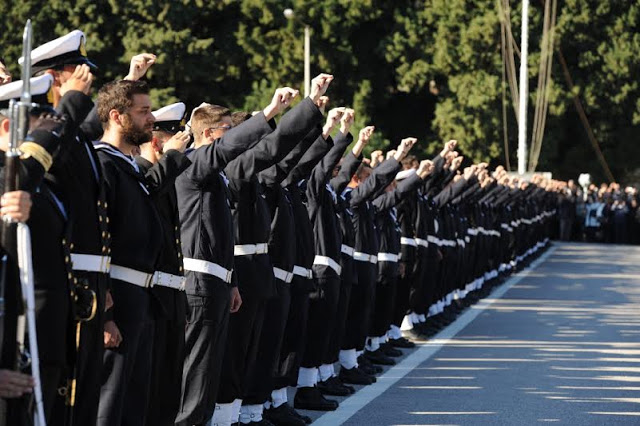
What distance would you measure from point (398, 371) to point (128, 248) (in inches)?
244

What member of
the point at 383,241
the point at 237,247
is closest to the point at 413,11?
the point at 383,241

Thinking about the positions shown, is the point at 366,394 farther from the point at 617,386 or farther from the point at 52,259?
the point at 52,259

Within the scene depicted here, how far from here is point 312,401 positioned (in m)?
9.96

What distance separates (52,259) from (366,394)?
5690 mm

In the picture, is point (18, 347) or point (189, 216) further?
point (189, 216)

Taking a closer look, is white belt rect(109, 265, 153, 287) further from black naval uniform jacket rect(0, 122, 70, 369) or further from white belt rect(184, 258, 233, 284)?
white belt rect(184, 258, 233, 284)

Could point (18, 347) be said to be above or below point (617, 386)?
above

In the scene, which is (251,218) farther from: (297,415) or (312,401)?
(312,401)

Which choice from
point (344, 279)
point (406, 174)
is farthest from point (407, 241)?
point (344, 279)

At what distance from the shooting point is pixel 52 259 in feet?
17.3

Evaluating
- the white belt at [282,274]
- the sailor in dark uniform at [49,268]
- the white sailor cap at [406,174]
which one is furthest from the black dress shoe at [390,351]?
the sailor in dark uniform at [49,268]

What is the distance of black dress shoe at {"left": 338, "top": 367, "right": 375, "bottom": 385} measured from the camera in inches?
448

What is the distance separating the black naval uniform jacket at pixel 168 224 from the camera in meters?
6.61

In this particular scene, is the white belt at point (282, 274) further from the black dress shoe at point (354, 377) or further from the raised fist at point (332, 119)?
the black dress shoe at point (354, 377)
